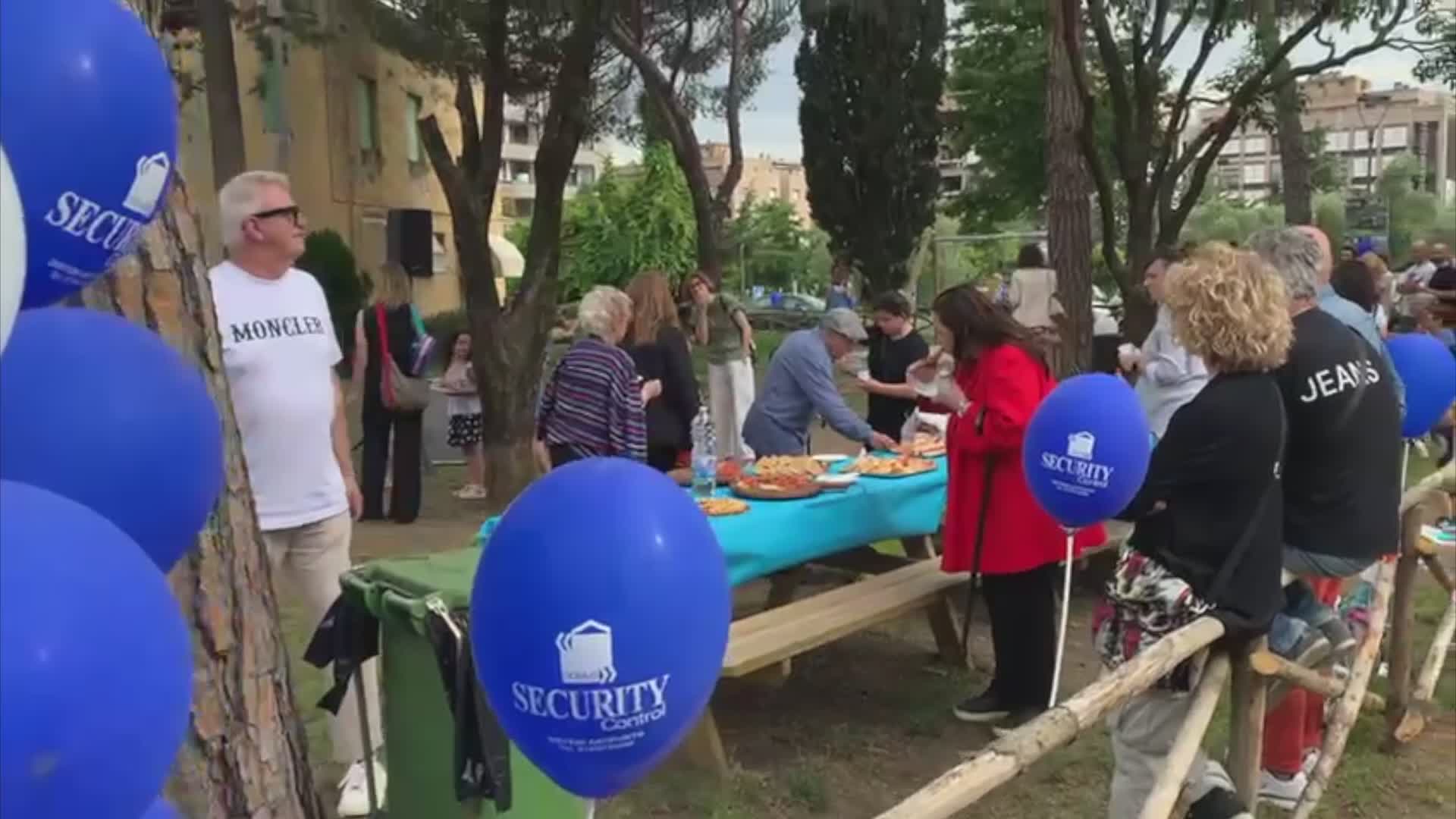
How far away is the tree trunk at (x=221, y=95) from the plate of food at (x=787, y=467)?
7.61m

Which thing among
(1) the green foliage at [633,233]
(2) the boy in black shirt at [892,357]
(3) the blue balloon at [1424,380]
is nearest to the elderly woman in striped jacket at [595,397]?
(2) the boy in black shirt at [892,357]

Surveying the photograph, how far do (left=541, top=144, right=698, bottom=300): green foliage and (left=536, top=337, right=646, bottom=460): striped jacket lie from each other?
99.4 ft

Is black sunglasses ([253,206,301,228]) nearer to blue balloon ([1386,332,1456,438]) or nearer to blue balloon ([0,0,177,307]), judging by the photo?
blue balloon ([0,0,177,307])

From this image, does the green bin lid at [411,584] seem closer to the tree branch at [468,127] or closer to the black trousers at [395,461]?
the black trousers at [395,461]

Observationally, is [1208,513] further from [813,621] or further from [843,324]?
[843,324]

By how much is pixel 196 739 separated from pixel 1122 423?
234 centimetres

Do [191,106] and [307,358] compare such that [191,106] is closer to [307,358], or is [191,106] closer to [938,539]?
[938,539]

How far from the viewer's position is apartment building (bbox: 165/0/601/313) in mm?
22531

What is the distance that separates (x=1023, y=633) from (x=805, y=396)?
5.04 ft

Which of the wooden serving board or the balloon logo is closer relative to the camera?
the balloon logo

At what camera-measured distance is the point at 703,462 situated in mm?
5086

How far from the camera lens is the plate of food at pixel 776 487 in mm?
4793

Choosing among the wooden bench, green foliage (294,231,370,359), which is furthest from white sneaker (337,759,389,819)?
green foliage (294,231,370,359)

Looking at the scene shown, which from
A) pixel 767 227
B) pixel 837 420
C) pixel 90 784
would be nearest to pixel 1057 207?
pixel 837 420
